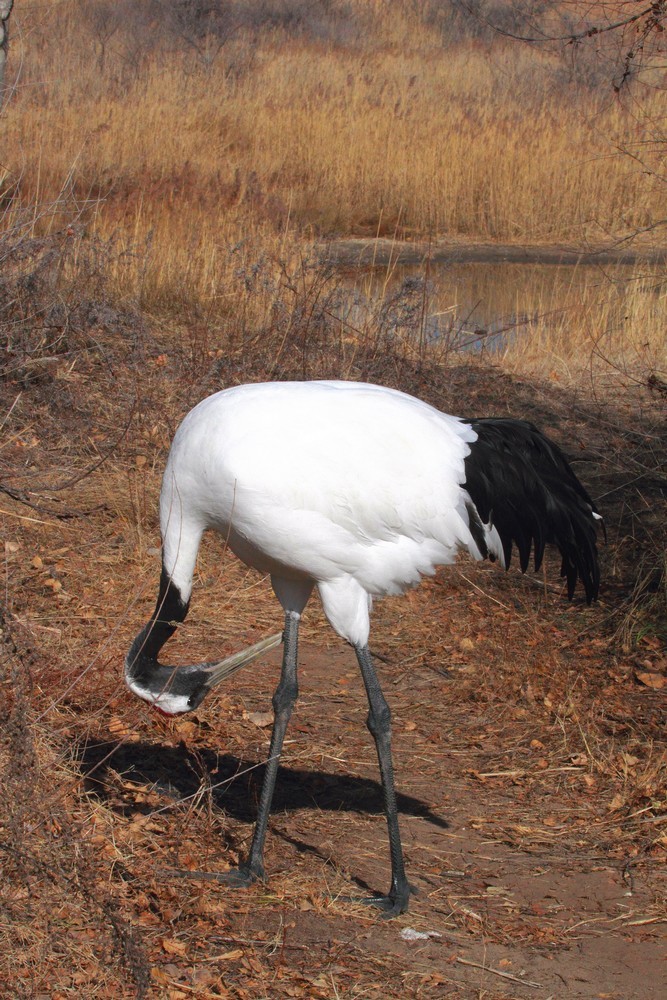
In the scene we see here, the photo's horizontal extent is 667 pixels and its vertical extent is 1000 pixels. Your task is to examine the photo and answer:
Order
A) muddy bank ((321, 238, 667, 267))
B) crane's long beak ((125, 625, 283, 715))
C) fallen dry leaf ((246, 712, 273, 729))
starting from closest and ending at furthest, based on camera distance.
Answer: crane's long beak ((125, 625, 283, 715))
fallen dry leaf ((246, 712, 273, 729))
muddy bank ((321, 238, 667, 267))

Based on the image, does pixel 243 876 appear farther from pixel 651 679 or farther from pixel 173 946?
pixel 651 679

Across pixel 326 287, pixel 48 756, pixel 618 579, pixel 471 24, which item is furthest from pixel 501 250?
pixel 471 24

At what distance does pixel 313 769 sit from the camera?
4004 millimetres

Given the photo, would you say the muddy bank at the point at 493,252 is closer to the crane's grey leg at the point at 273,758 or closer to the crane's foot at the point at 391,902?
the crane's grey leg at the point at 273,758

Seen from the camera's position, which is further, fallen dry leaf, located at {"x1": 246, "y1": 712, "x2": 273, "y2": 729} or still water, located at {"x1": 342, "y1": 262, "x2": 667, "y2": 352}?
still water, located at {"x1": 342, "y1": 262, "x2": 667, "y2": 352}

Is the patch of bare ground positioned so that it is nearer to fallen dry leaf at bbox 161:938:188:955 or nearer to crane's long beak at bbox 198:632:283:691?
fallen dry leaf at bbox 161:938:188:955

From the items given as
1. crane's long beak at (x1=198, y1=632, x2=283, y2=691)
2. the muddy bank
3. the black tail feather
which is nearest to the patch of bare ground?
crane's long beak at (x1=198, y1=632, x2=283, y2=691)

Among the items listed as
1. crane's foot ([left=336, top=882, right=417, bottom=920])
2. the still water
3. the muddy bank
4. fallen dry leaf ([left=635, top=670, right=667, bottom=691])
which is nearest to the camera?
crane's foot ([left=336, top=882, right=417, bottom=920])

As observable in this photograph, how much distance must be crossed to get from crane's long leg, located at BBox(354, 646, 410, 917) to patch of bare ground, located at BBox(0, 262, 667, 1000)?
0.07m

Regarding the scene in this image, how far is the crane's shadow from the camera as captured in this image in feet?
12.0

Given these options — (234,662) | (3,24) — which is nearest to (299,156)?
Answer: (3,24)

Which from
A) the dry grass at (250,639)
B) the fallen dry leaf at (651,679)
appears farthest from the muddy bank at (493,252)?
the fallen dry leaf at (651,679)

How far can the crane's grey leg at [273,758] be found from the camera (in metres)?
3.31

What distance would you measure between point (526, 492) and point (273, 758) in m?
1.15
